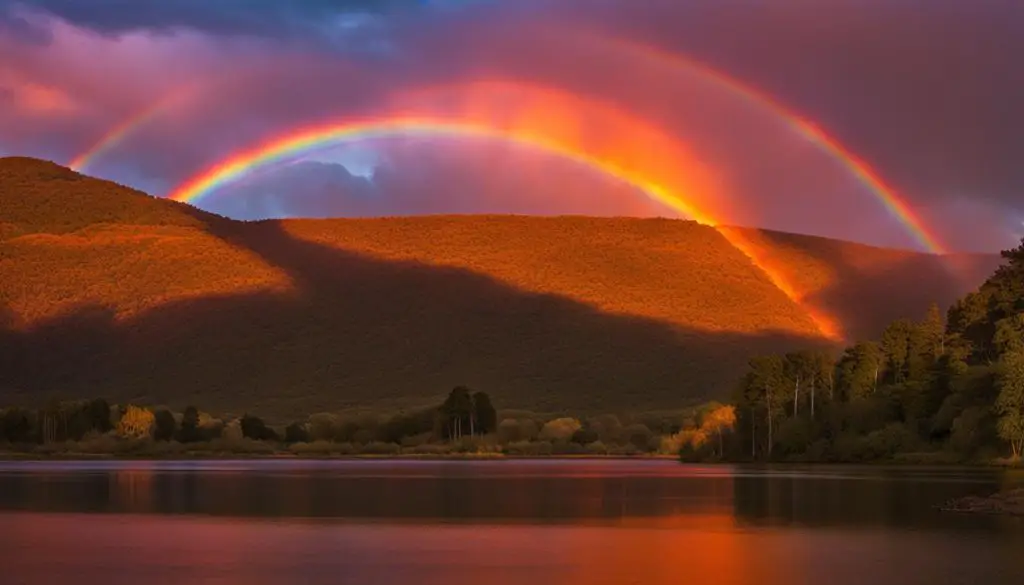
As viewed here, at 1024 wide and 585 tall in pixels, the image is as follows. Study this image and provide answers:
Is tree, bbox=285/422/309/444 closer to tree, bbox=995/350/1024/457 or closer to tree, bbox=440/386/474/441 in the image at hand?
tree, bbox=440/386/474/441

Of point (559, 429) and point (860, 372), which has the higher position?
point (860, 372)

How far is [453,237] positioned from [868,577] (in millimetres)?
171207

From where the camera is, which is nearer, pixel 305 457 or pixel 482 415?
pixel 305 457

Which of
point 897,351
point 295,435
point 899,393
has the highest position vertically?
point 897,351

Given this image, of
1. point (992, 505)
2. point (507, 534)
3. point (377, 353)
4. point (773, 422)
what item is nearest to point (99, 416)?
point (377, 353)

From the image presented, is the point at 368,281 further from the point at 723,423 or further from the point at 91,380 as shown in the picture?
the point at 723,423

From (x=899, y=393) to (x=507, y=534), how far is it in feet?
218

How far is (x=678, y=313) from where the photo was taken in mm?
174000

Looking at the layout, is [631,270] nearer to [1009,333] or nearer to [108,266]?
[108,266]

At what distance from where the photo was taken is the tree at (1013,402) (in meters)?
81.8

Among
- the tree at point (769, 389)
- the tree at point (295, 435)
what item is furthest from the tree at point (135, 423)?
the tree at point (769, 389)

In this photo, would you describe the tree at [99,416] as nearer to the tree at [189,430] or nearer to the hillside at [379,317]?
the tree at [189,430]

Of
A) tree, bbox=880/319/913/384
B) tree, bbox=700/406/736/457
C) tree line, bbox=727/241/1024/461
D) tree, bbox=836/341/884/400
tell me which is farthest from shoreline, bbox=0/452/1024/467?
tree, bbox=880/319/913/384

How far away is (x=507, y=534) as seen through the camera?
39531 millimetres
